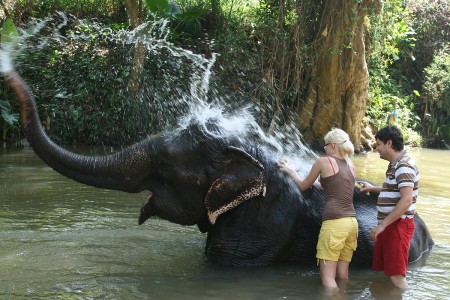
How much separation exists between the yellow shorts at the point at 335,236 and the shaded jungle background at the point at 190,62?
9644 mm

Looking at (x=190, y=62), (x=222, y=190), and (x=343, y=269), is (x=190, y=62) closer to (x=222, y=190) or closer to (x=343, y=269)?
(x=222, y=190)

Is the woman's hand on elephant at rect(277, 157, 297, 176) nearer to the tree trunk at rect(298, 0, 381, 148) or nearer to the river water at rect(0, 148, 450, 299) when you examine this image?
the river water at rect(0, 148, 450, 299)

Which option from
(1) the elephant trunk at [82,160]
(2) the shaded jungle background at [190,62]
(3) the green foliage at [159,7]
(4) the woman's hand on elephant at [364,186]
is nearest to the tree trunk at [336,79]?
(2) the shaded jungle background at [190,62]

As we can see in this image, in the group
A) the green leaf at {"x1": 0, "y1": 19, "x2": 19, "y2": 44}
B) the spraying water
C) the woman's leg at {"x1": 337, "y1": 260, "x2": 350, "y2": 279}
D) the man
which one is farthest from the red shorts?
the spraying water

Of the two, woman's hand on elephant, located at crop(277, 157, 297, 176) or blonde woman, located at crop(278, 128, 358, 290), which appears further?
woman's hand on elephant, located at crop(277, 157, 297, 176)

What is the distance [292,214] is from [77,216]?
2.96 m

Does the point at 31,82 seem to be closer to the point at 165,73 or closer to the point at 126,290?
the point at 165,73

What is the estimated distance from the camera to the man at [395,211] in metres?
4.95

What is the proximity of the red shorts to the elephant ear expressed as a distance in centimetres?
109

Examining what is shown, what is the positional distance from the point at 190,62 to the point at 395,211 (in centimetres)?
1221

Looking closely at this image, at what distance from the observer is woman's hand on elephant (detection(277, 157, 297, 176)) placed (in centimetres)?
520

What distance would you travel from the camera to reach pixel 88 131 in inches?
621

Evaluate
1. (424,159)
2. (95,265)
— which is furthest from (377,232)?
(424,159)

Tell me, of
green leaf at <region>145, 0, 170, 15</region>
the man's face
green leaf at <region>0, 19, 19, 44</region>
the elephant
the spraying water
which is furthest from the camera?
green leaf at <region>145, 0, 170, 15</region>
